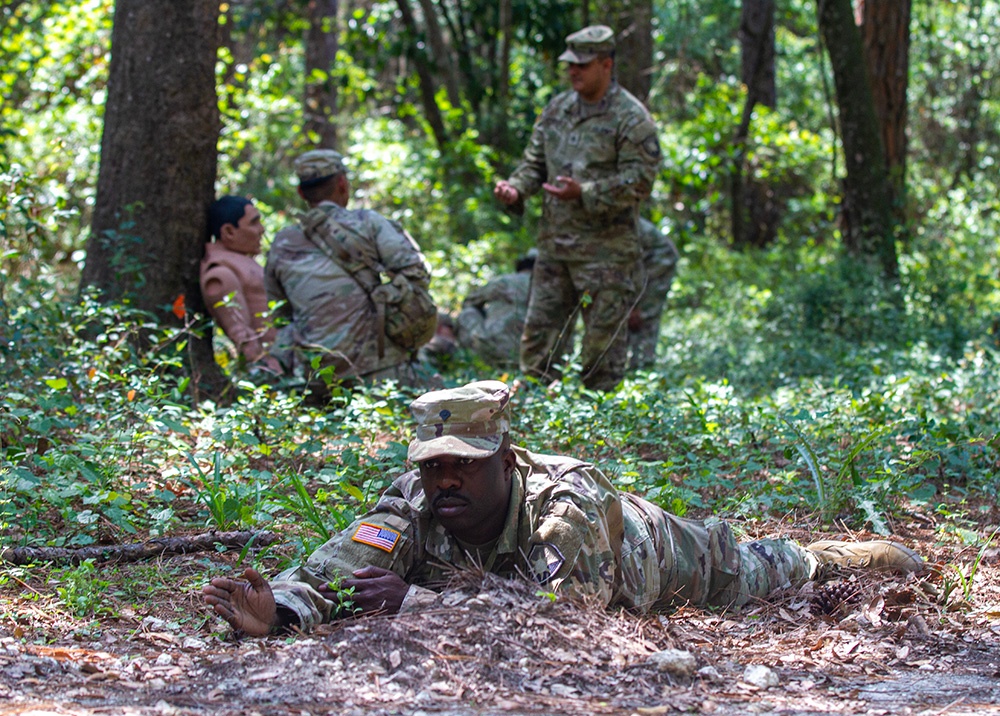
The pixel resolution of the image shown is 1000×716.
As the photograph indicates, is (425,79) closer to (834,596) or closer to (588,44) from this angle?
(588,44)

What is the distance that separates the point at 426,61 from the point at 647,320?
17.2 feet

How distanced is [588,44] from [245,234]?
2.40m

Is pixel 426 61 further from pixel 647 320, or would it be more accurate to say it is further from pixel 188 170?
pixel 188 170

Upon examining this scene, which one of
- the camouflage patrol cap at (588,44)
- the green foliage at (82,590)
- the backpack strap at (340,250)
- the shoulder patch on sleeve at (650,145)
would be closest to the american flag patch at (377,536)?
the green foliage at (82,590)

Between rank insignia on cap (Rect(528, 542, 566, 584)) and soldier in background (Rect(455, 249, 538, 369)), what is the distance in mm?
4885

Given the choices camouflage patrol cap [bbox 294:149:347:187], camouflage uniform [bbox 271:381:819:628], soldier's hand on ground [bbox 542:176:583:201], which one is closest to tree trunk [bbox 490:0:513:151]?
soldier's hand on ground [bbox 542:176:583:201]

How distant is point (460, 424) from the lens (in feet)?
10.8

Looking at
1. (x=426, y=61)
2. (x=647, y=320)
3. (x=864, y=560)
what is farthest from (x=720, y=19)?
(x=864, y=560)

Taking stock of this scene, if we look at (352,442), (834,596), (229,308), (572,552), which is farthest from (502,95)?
(572,552)

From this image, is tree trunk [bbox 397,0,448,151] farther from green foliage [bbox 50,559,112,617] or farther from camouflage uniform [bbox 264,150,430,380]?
green foliage [bbox 50,559,112,617]

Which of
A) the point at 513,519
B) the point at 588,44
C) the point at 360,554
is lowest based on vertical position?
the point at 360,554

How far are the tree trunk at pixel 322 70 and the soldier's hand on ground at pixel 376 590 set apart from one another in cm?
1025

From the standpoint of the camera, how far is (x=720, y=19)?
18719mm

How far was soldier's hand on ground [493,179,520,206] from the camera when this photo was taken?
689cm
